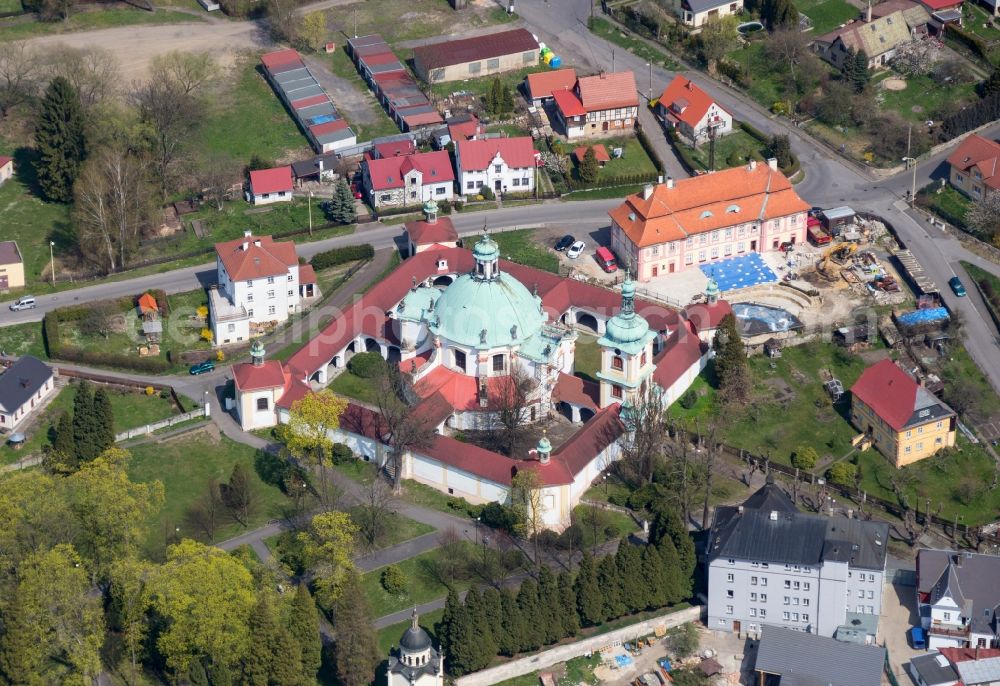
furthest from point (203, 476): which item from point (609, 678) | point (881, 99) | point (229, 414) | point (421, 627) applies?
point (881, 99)

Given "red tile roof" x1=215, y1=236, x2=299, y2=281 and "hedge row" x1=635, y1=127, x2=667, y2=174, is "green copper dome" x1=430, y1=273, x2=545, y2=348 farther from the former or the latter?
"hedge row" x1=635, y1=127, x2=667, y2=174

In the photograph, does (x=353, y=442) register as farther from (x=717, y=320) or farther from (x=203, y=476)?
(x=717, y=320)

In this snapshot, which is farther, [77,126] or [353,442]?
[77,126]

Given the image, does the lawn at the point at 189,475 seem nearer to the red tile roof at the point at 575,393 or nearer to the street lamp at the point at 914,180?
the red tile roof at the point at 575,393

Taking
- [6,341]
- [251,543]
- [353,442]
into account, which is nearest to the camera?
[251,543]

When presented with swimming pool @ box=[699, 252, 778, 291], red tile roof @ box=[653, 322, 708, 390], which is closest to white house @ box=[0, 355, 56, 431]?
red tile roof @ box=[653, 322, 708, 390]

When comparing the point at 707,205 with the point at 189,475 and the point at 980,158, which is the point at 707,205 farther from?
the point at 189,475

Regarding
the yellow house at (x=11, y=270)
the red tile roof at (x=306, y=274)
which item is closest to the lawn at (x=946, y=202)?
the red tile roof at (x=306, y=274)
